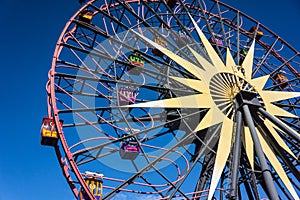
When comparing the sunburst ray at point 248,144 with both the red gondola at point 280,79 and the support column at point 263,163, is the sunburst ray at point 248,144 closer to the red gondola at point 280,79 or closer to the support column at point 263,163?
the support column at point 263,163

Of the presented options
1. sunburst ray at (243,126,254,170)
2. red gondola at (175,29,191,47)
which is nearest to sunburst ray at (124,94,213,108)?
sunburst ray at (243,126,254,170)

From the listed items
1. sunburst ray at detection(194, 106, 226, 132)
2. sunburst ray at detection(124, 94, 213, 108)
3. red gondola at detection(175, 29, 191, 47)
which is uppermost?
red gondola at detection(175, 29, 191, 47)

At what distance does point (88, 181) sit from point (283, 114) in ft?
19.3

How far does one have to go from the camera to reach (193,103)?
9.30 meters

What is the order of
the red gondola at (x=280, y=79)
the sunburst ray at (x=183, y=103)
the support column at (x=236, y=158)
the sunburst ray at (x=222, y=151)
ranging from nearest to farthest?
the support column at (x=236, y=158)
the sunburst ray at (x=222, y=151)
the sunburst ray at (x=183, y=103)
the red gondola at (x=280, y=79)

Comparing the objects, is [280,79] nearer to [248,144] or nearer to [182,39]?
[182,39]

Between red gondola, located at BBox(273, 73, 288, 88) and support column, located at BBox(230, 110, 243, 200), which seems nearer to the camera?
support column, located at BBox(230, 110, 243, 200)

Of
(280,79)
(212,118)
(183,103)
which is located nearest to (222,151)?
(212,118)

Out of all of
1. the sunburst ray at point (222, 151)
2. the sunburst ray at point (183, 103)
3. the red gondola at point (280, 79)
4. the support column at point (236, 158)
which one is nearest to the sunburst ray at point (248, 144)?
the sunburst ray at point (222, 151)

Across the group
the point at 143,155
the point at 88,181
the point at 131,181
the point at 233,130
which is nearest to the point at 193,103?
the point at 233,130

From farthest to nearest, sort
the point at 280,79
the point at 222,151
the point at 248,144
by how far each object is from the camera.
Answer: the point at 280,79, the point at 248,144, the point at 222,151

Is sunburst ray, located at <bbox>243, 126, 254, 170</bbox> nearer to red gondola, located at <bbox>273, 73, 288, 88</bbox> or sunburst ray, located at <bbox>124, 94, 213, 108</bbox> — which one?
sunburst ray, located at <bbox>124, 94, 213, 108</bbox>

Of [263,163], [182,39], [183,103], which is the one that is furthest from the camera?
[182,39]

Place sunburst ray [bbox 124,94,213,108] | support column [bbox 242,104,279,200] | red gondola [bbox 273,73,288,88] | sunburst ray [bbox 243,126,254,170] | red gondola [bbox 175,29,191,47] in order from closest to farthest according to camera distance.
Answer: support column [bbox 242,104,279,200] < sunburst ray [bbox 124,94,213,108] < sunburst ray [bbox 243,126,254,170] < red gondola [bbox 175,29,191,47] < red gondola [bbox 273,73,288,88]
